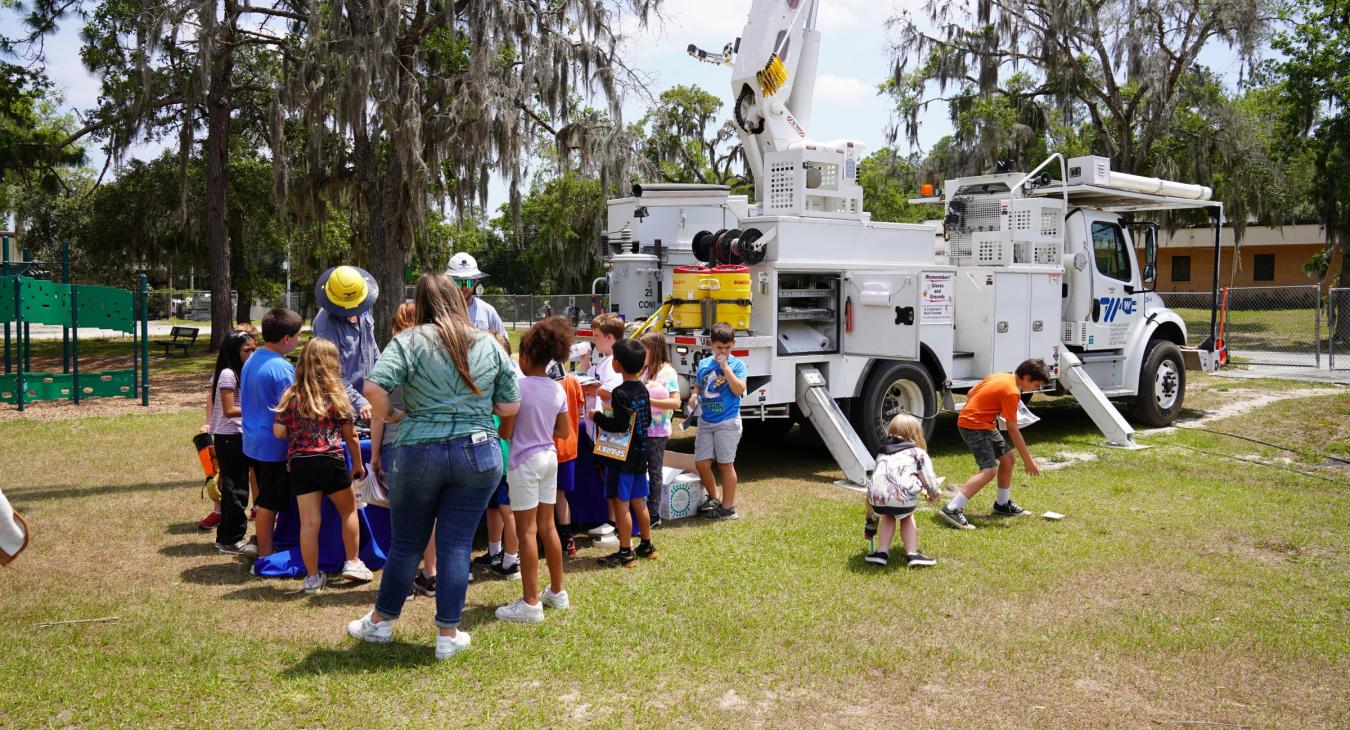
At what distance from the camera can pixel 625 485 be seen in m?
6.16

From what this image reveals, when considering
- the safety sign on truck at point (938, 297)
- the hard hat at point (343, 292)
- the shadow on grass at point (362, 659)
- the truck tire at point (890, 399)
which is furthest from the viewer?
the safety sign on truck at point (938, 297)

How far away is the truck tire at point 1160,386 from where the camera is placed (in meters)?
12.2

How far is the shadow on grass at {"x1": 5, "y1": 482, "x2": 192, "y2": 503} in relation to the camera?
27.0 feet

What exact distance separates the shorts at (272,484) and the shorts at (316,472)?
1.52 feet

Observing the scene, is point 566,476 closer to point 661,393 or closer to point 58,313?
point 661,393

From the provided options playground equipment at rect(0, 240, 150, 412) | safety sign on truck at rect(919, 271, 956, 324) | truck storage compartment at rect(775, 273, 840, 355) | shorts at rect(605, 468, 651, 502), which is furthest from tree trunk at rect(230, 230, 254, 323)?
shorts at rect(605, 468, 651, 502)

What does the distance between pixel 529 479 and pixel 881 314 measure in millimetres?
5003

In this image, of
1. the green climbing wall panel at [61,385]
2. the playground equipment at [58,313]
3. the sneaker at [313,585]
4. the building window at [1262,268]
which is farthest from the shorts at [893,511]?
the building window at [1262,268]

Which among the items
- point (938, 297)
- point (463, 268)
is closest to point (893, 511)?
point (463, 268)

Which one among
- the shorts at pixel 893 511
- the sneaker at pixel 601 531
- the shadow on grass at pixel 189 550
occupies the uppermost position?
the shorts at pixel 893 511

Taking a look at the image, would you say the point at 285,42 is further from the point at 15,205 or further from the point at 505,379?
the point at 15,205

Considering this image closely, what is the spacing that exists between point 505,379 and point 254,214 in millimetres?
23932

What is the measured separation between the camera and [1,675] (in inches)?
174

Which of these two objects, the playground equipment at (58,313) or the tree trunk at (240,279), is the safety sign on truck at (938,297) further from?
the tree trunk at (240,279)
